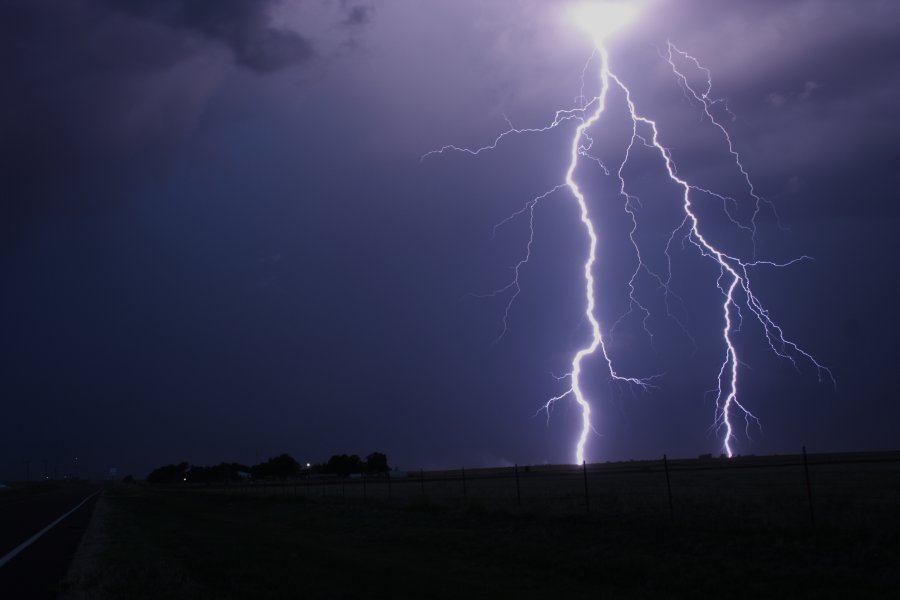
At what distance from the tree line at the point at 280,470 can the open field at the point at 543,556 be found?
93.1 meters

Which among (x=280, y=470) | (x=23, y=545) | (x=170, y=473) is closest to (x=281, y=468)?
(x=280, y=470)

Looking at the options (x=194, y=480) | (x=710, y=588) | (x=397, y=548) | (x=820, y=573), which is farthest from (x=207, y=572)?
(x=194, y=480)

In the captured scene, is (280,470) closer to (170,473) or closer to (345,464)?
(345,464)

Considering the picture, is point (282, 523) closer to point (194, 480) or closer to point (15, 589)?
point (15, 589)

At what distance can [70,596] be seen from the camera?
1094 cm

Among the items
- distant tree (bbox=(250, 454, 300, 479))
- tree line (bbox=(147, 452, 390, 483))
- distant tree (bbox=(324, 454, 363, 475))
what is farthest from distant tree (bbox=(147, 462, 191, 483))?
distant tree (bbox=(324, 454, 363, 475))

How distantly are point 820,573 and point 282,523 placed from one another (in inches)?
761

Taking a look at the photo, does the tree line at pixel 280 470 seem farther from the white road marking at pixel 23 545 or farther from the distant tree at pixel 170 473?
the white road marking at pixel 23 545

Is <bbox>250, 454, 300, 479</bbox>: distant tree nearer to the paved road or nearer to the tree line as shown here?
the tree line

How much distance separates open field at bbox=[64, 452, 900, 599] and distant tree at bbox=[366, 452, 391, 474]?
350 feet

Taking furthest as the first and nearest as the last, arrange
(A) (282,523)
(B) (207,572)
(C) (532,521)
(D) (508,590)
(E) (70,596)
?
(A) (282,523), (C) (532,521), (B) (207,572), (D) (508,590), (E) (70,596)

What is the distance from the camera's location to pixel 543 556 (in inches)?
576

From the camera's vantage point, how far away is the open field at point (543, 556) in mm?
11344

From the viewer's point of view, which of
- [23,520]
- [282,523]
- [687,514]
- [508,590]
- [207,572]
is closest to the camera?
[508,590]
